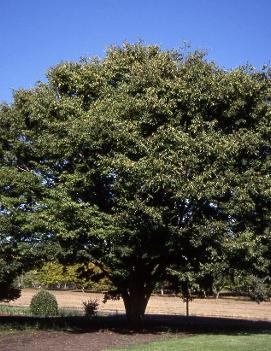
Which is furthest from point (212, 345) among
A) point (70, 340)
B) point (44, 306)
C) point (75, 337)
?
point (44, 306)

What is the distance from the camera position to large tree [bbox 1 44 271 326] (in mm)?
18016

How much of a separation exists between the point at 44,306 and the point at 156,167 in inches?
692

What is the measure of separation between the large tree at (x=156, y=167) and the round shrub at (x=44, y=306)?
39.7 feet

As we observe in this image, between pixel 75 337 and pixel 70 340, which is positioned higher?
pixel 75 337

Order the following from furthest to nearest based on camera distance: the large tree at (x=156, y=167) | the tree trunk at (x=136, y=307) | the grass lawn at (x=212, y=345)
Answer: the tree trunk at (x=136, y=307) → the large tree at (x=156, y=167) → the grass lawn at (x=212, y=345)

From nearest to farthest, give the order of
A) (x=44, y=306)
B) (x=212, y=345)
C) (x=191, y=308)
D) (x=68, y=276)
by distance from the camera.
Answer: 1. (x=212, y=345)
2. (x=44, y=306)
3. (x=191, y=308)
4. (x=68, y=276)

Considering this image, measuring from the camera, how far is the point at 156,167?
17.6 m

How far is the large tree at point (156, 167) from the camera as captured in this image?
59.1 feet

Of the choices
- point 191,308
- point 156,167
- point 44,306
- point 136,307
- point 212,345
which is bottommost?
point 212,345

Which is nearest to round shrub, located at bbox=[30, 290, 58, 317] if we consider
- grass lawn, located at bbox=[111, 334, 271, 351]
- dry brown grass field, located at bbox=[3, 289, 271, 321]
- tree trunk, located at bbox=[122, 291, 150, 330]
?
dry brown grass field, located at bbox=[3, 289, 271, 321]

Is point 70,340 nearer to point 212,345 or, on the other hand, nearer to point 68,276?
point 212,345

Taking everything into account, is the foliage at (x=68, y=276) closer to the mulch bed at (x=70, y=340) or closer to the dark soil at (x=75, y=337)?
the dark soil at (x=75, y=337)

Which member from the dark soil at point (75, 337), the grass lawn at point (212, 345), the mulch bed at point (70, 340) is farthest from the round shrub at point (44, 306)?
the grass lawn at point (212, 345)

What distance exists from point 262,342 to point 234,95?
8830mm
